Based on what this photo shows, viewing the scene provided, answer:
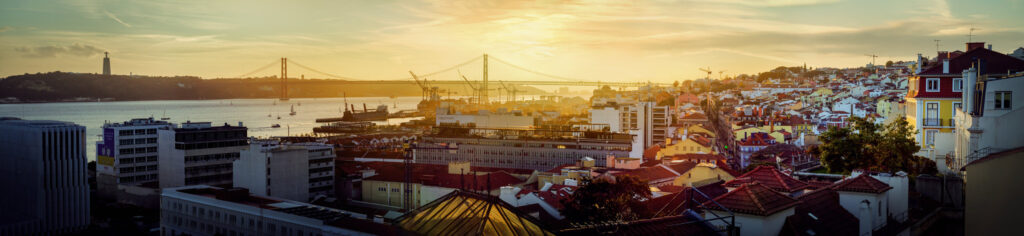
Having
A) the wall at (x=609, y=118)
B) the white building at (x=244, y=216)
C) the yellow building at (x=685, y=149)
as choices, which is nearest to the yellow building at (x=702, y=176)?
the white building at (x=244, y=216)

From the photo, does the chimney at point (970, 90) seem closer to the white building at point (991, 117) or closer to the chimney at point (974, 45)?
the white building at point (991, 117)

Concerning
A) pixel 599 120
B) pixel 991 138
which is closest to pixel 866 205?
pixel 991 138

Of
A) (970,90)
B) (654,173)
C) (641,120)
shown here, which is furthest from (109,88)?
(970,90)

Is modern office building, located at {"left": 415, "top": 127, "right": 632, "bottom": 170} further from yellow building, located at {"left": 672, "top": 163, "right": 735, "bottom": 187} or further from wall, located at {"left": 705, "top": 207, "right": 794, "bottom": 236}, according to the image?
wall, located at {"left": 705, "top": 207, "right": 794, "bottom": 236}

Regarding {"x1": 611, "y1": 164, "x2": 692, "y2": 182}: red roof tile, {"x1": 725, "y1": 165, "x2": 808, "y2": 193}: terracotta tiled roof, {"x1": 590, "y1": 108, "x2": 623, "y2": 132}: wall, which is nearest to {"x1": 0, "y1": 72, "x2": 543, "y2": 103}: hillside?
{"x1": 590, "y1": 108, "x2": 623, "y2": 132}: wall

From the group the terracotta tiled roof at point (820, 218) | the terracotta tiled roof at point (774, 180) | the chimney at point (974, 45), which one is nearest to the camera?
the terracotta tiled roof at point (820, 218)
